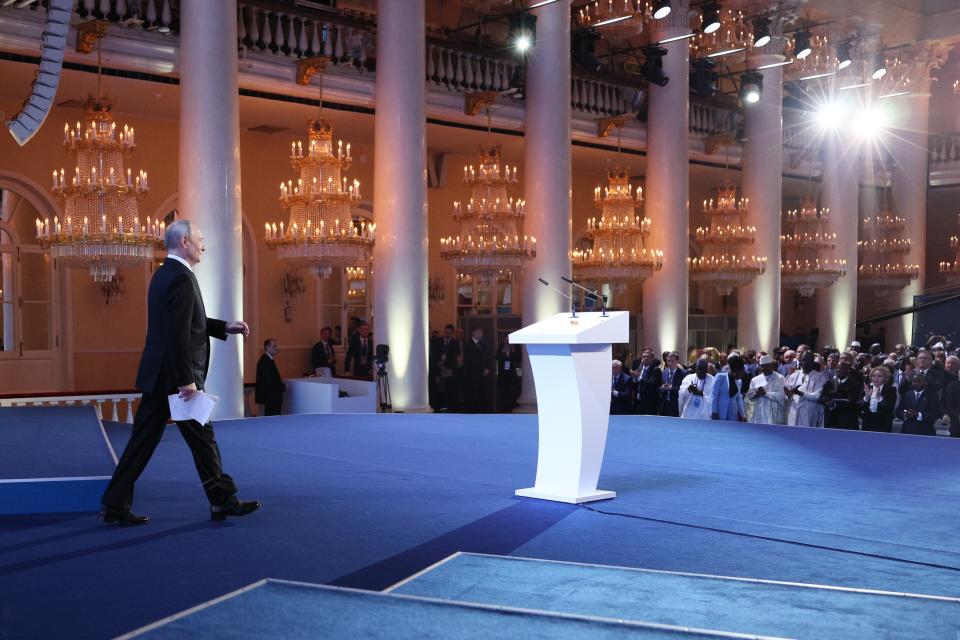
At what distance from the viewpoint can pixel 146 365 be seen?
514 centimetres

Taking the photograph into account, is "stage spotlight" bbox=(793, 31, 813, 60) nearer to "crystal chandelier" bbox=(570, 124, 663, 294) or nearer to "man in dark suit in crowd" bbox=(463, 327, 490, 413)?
"crystal chandelier" bbox=(570, 124, 663, 294)

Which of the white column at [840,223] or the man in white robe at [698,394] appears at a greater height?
the white column at [840,223]

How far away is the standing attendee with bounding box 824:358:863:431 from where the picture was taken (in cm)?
1007

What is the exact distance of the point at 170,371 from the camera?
5.12m

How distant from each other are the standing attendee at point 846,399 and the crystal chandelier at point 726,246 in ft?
26.0

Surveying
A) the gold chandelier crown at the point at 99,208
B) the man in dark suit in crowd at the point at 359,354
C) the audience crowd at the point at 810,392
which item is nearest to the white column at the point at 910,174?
the audience crowd at the point at 810,392

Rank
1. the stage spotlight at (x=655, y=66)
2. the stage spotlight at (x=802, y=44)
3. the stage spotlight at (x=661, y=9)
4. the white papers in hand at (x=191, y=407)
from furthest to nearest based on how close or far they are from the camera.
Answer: the stage spotlight at (x=802, y=44), the stage spotlight at (x=655, y=66), the stage spotlight at (x=661, y=9), the white papers in hand at (x=191, y=407)

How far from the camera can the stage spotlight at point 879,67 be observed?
787 inches

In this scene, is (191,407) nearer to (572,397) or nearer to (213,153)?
(572,397)

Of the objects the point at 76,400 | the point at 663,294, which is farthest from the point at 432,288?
the point at 76,400

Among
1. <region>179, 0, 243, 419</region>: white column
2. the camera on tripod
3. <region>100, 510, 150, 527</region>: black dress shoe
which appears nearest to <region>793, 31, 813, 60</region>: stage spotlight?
the camera on tripod

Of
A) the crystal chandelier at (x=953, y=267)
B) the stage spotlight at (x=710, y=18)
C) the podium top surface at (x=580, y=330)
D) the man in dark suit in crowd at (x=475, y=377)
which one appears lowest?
the man in dark suit in crowd at (x=475, y=377)

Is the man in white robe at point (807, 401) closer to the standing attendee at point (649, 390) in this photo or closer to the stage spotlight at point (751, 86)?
the standing attendee at point (649, 390)

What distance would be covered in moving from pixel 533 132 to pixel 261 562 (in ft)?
37.8
